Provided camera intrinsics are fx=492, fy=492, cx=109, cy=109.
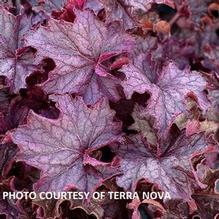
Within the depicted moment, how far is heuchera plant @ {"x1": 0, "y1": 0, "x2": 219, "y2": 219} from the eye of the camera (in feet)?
4.17

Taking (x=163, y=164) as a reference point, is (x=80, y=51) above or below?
above

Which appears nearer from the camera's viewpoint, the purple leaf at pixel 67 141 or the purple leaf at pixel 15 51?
the purple leaf at pixel 67 141

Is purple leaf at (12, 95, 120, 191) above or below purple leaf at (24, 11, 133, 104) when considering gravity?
below

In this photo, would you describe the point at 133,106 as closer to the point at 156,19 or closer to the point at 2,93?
the point at 2,93

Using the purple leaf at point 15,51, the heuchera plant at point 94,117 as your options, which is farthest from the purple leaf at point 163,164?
the purple leaf at point 15,51

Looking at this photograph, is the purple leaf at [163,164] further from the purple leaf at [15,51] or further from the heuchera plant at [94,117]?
the purple leaf at [15,51]

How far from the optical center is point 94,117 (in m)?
1.32

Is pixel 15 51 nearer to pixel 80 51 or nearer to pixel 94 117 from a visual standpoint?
pixel 80 51

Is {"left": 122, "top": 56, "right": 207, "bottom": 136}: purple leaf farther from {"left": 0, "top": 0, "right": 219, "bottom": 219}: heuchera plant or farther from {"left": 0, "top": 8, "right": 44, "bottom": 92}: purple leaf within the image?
{"left": 0, "top": 8, "right": 44, "bottom": 92}: purple leaf

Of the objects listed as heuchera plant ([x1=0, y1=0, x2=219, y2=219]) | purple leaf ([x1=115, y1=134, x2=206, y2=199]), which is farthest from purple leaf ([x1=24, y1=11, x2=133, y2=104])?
purple leaf ([x1=115, y1=134, x2=206, y2=199])

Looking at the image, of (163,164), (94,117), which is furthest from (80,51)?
(163,164)

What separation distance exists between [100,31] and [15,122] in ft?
1.18

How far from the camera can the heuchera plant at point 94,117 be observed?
1.27 meters

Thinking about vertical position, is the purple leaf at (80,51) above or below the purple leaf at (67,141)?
above
